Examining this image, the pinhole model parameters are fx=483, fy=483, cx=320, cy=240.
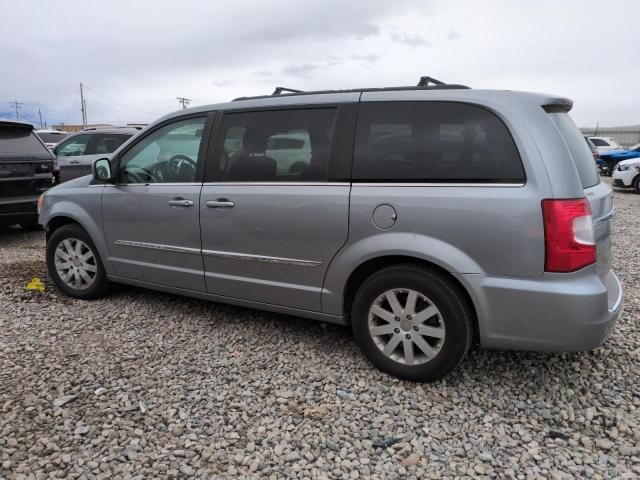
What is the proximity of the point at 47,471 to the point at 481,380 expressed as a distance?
2409mm

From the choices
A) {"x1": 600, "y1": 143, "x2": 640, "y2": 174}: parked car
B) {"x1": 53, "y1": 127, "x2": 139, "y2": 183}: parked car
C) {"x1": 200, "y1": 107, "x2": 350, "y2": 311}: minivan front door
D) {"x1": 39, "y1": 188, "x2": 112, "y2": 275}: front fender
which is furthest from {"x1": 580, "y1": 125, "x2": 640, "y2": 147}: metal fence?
{"x1": 39, "y1": 188, "x2": 112, "y2": 275}: front fender

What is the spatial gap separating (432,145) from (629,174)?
13.9 meters

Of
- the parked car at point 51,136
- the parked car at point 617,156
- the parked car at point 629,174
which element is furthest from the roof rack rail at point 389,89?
the parked car at point 617,156

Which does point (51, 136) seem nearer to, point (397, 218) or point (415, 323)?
point (397, 218)

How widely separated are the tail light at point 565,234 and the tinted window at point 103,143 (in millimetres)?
8902

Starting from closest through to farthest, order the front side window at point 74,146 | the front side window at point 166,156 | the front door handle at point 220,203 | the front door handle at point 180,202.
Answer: the front door handle at point 220,203 < the front door handle at point 180,202 < the front side window at point 166,156 < the front side window at point 74,146

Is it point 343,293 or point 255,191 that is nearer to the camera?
point 343,293

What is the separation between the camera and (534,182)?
250cm

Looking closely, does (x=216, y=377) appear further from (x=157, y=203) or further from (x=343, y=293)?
(x=157, y=203)

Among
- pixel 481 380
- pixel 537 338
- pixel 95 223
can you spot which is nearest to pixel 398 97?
pixel 537 338

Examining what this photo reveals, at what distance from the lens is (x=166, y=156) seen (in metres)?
3.91

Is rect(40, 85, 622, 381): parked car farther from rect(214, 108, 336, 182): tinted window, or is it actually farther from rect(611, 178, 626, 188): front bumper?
rect(611, 178, 626, 188): front bumper

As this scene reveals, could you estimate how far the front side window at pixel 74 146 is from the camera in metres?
9.65

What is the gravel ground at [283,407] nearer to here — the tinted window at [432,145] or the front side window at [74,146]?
the tinted window at [432,145]
